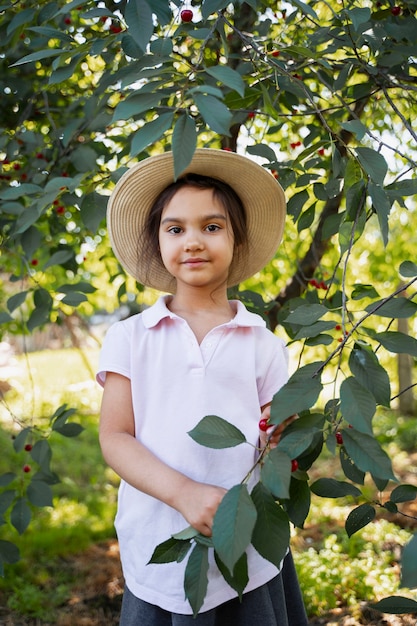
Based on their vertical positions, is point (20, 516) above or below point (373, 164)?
below

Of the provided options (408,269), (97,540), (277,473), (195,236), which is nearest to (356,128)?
(408,269)

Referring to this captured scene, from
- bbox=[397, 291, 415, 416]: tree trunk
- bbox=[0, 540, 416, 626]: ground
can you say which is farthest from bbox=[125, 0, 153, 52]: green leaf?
bbox=[397, 291, 415, 416]: tree trunk

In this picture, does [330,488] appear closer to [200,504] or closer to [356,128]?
[200,504]

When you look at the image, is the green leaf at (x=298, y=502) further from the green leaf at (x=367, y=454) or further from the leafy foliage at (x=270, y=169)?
the green leaf at (x=367, y=454)

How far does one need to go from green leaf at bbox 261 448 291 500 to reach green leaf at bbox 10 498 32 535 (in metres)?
1.17

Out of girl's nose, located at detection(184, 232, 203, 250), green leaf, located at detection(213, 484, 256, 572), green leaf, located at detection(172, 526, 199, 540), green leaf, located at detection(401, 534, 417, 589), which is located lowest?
green leaf, located at detection(401, 534, 417, 589)

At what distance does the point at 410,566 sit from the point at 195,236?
749 millimetres

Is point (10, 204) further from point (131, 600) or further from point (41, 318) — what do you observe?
point (131, 600)

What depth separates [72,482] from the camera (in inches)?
163

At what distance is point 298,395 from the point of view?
914 millimetres

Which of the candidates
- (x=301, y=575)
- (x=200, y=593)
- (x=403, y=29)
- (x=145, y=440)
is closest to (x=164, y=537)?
(x=145, y=440)

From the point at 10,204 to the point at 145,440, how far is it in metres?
0.77

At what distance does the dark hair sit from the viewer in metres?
1.32

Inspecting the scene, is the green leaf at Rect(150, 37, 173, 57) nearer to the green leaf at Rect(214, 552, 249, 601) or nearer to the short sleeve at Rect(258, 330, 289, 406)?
the short sleeve at Rect(258, 330, 289, 406)
